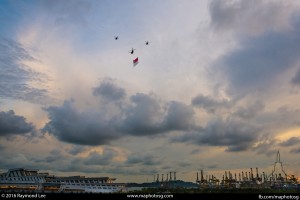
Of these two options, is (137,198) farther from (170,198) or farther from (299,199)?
(299,199)

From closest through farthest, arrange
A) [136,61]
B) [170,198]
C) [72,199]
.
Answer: [136,61] < [170,198] < [72,199]

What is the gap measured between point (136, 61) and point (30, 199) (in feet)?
177

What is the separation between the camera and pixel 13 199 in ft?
306

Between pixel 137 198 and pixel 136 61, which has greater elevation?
pixel 136 61

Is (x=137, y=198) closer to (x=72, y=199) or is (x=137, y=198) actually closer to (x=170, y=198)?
(x=170, y=198)

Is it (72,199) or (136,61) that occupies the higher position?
(136,61)

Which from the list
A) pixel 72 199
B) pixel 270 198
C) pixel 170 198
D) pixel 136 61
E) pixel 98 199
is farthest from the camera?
pixel 72 199

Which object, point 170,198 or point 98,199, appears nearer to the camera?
point 170,198

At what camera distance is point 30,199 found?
94000 millimetres

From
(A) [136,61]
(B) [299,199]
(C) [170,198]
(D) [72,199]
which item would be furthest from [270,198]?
(D) [72,199]

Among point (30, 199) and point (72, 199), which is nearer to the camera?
point (30, 199)

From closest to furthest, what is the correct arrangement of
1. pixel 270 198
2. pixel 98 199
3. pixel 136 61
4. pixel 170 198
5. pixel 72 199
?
pixel 136 61, pixel 270 198, pixel 170 198, pixel 98 199, pixel 72 199

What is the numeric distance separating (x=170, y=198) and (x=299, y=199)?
3941 centimetres

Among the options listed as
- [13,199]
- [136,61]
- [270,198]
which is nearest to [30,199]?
[13,199]
